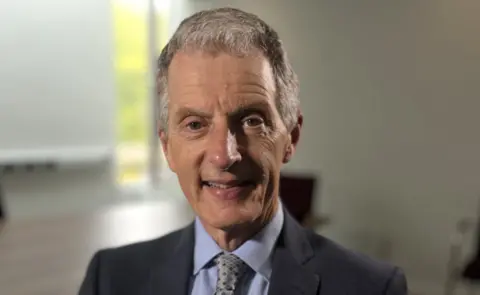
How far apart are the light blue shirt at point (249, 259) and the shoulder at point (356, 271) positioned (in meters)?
0.08

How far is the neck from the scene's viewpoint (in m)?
0.78

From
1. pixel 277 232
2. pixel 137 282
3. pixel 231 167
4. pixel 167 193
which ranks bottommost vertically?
pixel 167 193

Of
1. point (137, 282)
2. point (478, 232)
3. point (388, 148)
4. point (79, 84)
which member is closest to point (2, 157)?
point (79, 84)

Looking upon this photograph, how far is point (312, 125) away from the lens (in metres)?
4.50

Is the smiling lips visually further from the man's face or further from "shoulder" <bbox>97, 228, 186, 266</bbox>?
"shoulder" <bbox>97, 228, 186, 266</bbox>

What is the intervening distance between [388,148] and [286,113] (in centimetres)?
351

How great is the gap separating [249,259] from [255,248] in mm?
17

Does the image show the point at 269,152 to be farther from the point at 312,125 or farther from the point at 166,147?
the point at 312,125

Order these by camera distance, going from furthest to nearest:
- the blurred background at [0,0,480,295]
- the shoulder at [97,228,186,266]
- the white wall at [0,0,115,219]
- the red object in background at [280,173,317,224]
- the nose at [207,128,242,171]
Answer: the white wall at [0,0,115,219] → the red object in background at [280,173,317,224] → the blurred background at [0,0,480,295] → the shoulder at [97,228,186,266] → the nose at [207,128,242,171]

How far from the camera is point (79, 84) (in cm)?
498

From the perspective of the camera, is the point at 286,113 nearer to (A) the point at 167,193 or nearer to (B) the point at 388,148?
(B) the point at 388,148

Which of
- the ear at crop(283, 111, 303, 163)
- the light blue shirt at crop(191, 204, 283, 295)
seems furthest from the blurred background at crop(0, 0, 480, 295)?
the ear at crop(283, 111, 303, 163)

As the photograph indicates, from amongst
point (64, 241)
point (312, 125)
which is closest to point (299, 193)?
point (312, 125)

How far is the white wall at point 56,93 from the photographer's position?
15.2ft
